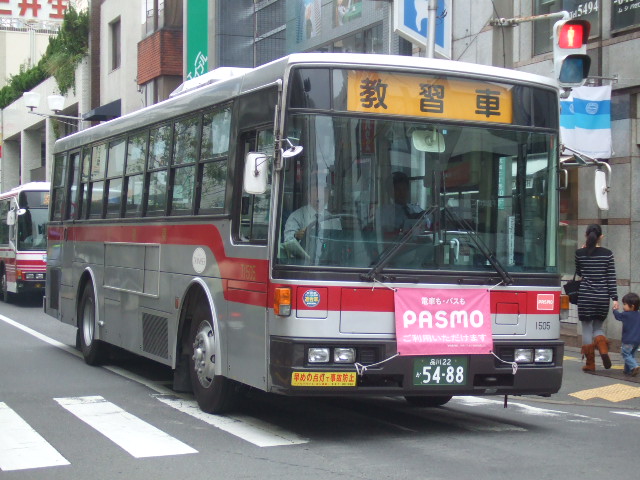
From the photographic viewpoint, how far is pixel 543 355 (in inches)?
337

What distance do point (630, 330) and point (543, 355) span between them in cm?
447

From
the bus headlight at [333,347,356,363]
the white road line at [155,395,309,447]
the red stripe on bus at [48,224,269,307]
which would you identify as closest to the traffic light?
the red stripe on bus at [48,224,269,307]

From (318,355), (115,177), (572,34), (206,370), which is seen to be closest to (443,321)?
(318,355)

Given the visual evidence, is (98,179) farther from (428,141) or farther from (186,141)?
(428,141)

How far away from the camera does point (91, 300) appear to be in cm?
1375

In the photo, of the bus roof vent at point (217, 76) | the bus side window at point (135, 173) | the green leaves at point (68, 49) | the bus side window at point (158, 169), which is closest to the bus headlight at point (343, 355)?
the bus roof vent at point (217, 76)

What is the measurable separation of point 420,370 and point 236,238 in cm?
204

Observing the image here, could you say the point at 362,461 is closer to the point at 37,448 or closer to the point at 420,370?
the point at 420,370

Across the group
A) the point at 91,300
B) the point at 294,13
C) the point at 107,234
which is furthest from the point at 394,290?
the point at 294,13

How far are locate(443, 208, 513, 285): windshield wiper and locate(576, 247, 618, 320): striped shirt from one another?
507 cm

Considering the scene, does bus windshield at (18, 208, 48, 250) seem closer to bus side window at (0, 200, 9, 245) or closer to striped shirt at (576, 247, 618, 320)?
bus side window at (0, 200, 9, 245)

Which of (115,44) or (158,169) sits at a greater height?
(115,44)

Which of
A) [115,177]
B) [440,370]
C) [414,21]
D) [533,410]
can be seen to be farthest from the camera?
[414,21]

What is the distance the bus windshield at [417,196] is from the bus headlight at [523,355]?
2.22ft
